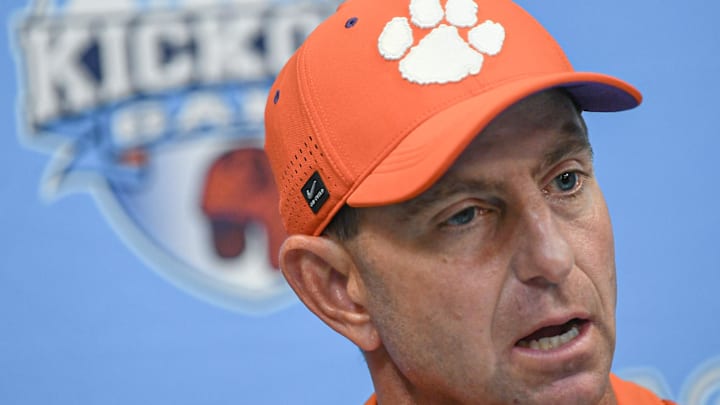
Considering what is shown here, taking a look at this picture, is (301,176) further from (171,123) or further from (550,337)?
(171,123)

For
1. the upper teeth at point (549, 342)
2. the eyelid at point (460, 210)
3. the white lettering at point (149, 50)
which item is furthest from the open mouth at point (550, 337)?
the white lettering at point (149, 50)

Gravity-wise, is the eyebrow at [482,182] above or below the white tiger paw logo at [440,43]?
below

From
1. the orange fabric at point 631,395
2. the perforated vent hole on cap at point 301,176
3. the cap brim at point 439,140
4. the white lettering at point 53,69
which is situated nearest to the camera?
the cap brim at point 439,140

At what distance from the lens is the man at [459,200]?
2.59ft

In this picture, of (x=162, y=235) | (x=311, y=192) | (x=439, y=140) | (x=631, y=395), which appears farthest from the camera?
(x=162, y=235)

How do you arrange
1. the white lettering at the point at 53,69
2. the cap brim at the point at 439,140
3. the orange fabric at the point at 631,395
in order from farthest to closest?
the white lettering at the point at 53,69 → the orange fabric at the point at 631,395 → the cap brim at the point at 439,140

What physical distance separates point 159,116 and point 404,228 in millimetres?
768

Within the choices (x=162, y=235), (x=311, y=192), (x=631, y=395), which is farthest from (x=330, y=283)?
(x=162, y=235)

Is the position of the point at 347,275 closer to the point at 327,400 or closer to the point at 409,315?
the point at 409,315

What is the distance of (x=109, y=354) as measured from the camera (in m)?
1.47

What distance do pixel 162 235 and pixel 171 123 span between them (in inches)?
7.0

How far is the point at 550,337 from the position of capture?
0.81 meters

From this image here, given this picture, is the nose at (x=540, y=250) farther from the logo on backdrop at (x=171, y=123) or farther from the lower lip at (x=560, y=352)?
the logo on backdrop at (x=171, y=123)

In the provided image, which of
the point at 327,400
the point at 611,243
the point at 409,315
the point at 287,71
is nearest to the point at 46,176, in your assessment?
the point at 327,400
